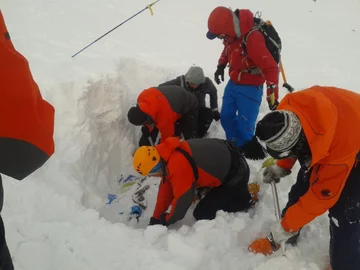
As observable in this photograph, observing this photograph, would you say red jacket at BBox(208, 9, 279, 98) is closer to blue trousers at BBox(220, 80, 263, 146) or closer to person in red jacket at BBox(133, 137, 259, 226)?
blue trousers at BBox(220, 80, 263, 146)

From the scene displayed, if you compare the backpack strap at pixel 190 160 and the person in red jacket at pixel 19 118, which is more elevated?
the person in red jacket at pixel 19 118

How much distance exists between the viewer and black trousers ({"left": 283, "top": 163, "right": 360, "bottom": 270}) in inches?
94.5

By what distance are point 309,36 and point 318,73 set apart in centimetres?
283

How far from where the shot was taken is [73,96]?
14.1 feet

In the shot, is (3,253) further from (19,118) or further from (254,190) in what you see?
(254,190)

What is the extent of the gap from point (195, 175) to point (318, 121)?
4.85 ft

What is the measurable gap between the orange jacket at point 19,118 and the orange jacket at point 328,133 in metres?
1.42

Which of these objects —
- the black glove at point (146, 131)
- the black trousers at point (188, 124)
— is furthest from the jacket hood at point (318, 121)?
the black glove at point (146, 131)

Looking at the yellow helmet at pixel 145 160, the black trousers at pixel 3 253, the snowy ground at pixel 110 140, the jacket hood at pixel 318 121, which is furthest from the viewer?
the yellow helmet at pixel 145 160

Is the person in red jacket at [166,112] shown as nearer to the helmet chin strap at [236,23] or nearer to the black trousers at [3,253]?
the helmet chin strap at [236,23]

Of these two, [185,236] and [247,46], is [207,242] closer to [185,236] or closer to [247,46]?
[185,236]

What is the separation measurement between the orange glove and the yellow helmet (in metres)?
1.09

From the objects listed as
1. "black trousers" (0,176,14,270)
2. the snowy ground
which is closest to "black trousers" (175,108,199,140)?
the snowy ground

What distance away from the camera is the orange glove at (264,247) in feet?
9.45
